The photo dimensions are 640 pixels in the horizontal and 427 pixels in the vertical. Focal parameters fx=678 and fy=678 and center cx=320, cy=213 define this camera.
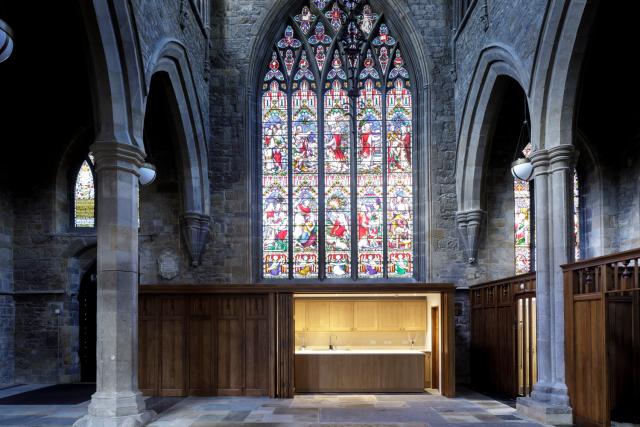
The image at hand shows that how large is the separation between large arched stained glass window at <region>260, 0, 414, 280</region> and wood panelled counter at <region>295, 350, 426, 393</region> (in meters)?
3.01

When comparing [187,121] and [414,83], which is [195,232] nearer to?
[187,121]

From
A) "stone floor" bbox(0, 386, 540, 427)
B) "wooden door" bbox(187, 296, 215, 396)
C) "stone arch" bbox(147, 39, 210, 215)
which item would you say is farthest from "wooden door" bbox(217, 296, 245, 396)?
"stone arch" bbox(147, 39, 210, 215)

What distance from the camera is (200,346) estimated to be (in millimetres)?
11703

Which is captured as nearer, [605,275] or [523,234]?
[605,275]

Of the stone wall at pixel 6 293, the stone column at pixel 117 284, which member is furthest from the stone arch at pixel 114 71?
the stone wall at pixel 6 293

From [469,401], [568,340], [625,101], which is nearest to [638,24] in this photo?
[625,101]

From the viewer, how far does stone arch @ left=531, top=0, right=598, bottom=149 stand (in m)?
8.68

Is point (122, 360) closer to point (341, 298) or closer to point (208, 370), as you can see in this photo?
point (208, 370)

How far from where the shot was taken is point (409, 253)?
48.9ft

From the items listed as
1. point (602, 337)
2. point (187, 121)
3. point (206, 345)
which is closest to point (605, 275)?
point (602, 337)

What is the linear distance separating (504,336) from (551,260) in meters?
2.76

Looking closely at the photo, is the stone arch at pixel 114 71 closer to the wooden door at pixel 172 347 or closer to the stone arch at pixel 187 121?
the stone arch at pixel 187 121

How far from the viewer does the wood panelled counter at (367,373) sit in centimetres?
1200

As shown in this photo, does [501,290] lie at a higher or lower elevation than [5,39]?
lower
